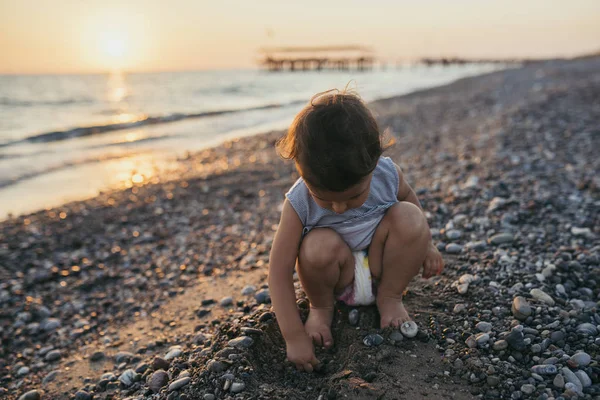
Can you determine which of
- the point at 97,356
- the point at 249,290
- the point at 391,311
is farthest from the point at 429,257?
the point at 97,356

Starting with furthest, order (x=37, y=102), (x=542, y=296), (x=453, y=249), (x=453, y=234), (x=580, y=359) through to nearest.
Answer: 1. (x=37, y=102)
2. (x=453, y=234)
3. (x=453, y=249)
4. (x=542, y=296)
5. (x=580, y=359)

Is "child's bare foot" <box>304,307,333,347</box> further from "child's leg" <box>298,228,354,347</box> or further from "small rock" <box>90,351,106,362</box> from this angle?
"small rock" <box>90,351,106,362</box>

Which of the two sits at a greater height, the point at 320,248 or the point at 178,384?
the point at 320,248

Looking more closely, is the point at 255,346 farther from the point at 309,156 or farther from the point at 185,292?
the point at 185,292

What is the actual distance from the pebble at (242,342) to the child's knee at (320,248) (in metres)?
0.54

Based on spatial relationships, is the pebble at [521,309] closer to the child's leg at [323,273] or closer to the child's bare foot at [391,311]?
the child's bare foot at [391,311]

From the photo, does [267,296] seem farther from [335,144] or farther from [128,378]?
[335,144]

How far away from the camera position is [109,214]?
21.4 feet

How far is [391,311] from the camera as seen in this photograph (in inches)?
105

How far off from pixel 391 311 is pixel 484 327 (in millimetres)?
521

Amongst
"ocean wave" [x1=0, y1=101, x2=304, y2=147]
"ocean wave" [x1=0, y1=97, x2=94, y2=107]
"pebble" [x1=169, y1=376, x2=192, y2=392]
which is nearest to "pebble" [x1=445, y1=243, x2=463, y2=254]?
"pebble" [x1=169, y1=376, x2=192, y2=392]

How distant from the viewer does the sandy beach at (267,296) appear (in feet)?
7.67

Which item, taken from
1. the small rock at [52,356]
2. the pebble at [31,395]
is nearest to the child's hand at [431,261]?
the pebble at [31,395]

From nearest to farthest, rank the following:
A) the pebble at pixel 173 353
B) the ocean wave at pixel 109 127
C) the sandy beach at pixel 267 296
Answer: the sandy beach at pixel 267 296, the pebble at pixel 173 353, the ocean wave at pixel 109 127
